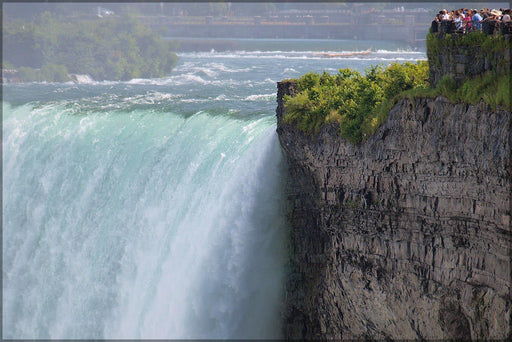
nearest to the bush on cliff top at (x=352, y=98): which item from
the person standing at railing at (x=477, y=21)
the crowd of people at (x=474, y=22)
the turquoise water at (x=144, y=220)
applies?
the crowd of people at (x=474, y=22)

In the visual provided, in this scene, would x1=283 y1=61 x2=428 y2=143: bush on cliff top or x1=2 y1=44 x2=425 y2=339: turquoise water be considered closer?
x1=283 y1=61 x2=428 y2=143: bush on cliff top

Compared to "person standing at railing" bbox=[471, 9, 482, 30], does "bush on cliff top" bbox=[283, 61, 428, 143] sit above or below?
below

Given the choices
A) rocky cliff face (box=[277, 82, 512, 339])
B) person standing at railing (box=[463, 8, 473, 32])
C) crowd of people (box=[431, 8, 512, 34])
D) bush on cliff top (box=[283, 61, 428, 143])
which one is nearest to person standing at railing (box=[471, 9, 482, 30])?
crowd of people (box=[431, 8, 512, 34])

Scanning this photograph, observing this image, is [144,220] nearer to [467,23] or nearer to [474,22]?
[467,23]

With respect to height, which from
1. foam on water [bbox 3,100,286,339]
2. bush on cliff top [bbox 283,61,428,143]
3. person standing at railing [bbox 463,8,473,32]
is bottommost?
foam on water [bbox 3,100,286,339]

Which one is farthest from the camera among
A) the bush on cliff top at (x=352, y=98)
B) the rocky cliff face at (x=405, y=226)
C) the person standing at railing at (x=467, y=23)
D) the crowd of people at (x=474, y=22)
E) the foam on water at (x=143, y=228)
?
the foam on water at (x=143, y=228)

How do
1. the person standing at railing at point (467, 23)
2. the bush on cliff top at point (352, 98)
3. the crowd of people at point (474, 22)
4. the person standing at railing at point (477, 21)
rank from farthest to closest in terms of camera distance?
the bush on cliff top at point (352, 98)
the person standing at railing at point (467, 23)
the person standing at railing at point (477, 21)
the crowd of people at point (474, 22)

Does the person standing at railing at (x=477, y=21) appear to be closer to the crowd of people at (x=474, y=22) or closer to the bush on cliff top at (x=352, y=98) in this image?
the crowd of people at (x=474, y=22)

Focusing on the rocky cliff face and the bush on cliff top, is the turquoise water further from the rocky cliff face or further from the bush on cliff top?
the bush on cliff top
